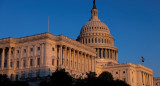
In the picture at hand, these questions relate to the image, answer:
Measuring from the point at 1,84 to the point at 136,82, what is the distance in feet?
262

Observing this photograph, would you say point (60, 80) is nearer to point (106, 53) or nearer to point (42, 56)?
point (42, 56)

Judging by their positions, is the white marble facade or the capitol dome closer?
the white marble facade

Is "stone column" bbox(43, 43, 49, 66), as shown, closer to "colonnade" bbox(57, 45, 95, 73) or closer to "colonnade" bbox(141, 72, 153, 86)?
"colonnade" bbox(57, 45, 95, 73)

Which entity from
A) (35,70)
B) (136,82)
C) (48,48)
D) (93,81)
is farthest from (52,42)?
A: (136,82)

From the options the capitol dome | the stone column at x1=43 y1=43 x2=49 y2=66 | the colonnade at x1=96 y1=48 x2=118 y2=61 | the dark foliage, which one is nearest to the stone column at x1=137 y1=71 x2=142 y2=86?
the capitol dome

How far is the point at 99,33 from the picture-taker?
174 meters

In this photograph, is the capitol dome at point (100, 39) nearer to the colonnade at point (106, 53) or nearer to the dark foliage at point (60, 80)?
the colonnade at point (106, 53)

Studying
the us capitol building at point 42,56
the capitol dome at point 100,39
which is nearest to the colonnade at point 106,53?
the capitol dome at point 100,39

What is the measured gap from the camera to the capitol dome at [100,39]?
6634 inches

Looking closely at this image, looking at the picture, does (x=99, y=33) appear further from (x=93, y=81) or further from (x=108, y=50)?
(x=93, y=81)

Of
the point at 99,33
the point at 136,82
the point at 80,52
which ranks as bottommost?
the point at 136,82

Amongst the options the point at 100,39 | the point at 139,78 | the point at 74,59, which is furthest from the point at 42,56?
the point at 100,39

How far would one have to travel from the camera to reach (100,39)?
567 feet

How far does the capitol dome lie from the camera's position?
168500 mm
